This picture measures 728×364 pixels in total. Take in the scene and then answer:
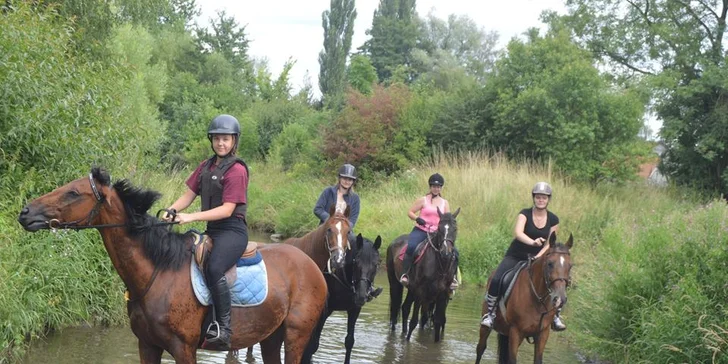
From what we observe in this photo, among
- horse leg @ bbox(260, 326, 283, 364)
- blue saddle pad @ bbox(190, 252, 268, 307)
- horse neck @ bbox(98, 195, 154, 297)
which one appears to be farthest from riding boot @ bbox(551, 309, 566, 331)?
horse neck @ bbox(98, 195, 154, 297)

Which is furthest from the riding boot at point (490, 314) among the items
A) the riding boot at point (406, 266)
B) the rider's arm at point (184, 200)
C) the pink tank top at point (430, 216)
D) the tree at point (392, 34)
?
the tree at point (392, 34)

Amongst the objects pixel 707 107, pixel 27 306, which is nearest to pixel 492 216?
pixel 707 107

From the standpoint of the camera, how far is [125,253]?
20.5ft

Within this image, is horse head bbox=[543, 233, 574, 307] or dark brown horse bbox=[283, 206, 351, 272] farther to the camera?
dark brown horse bbox=[283, 206, 351, 272]

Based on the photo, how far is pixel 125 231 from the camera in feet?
20.4

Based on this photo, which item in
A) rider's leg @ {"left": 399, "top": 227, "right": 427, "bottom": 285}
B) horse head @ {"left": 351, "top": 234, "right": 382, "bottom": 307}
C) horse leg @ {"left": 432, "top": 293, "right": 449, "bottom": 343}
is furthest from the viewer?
rider's leg @ {"left": 399, "top": 227, "right": 427, "bottom": 285}

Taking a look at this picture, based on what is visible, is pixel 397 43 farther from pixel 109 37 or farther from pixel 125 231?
pixel 125 231

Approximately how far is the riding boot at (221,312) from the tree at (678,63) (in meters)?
25.4

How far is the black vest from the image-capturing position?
6.62 m

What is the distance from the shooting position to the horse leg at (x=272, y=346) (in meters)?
7.39

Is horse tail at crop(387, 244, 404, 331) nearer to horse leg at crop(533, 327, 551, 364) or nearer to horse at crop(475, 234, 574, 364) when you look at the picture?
horse at crop(475, 234, 574, 364)

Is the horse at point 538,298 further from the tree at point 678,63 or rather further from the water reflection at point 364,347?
the tree at point 678,63

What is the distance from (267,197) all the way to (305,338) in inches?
972

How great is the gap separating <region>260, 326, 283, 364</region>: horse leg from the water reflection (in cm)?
284
